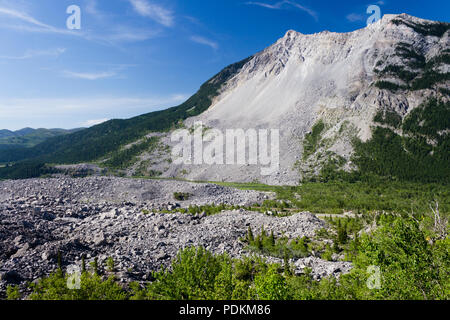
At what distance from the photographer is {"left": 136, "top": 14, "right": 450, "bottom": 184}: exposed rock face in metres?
119

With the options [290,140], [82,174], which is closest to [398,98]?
[290,140]

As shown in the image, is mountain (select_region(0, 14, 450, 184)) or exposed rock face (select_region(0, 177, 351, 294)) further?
mountain (select_region(0, 14, 450, 184))

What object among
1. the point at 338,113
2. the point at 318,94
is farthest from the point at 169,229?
the point at 318,94

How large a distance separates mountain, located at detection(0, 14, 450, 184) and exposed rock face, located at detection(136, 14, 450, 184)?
525 mm

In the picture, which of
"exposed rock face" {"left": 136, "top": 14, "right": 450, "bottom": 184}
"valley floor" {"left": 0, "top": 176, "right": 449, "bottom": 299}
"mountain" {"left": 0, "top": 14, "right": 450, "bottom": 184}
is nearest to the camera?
"valley floor" {"left": 0, "top": 176, "right": 449, "bottom": 299}

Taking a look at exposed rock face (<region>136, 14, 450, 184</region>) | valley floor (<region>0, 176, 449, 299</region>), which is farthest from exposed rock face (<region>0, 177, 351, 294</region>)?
exposed rock face (<region>136, 14, 450, 184</region>)

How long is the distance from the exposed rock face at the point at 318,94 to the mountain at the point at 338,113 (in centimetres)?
53

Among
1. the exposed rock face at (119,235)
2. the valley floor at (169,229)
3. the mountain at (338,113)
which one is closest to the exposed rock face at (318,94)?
the mountain at (338,113)

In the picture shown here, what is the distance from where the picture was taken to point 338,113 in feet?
434

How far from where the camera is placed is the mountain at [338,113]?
348ft

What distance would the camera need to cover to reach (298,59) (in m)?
180

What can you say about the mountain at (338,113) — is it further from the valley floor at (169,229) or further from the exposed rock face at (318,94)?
the valley floor at (169,229)

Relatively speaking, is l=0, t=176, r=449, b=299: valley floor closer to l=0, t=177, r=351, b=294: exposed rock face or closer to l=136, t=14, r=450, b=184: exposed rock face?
l=0, t=177, r=351, b=294: exposed rock face

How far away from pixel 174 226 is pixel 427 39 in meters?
167
